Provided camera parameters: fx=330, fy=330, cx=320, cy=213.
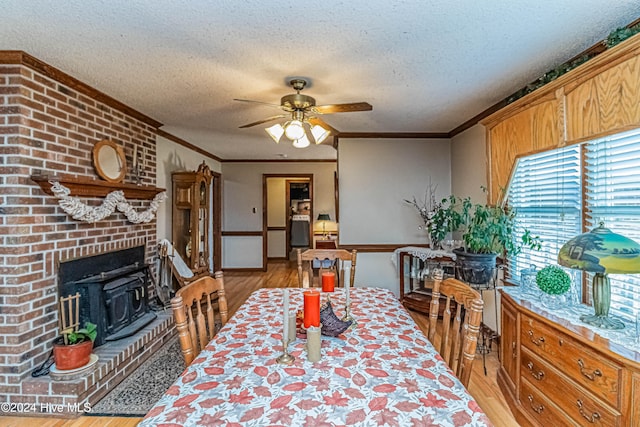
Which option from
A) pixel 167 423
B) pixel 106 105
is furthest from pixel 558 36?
pixel 106 105

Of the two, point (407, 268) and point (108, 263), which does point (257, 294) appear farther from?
point (407, 268)

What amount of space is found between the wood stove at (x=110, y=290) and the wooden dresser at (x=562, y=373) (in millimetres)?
3002

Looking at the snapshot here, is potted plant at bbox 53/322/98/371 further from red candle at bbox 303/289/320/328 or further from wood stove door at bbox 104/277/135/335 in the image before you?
red candle at bbox 303/289/320/328

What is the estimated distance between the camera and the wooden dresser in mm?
1348

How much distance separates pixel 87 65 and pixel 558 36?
9.98 feet

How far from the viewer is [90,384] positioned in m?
2.27

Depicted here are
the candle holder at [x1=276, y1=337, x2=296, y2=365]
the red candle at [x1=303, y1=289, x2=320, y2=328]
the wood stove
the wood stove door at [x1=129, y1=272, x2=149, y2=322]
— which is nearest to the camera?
the candle holder at [x1=276, y1=337, x2=296, y2=365]

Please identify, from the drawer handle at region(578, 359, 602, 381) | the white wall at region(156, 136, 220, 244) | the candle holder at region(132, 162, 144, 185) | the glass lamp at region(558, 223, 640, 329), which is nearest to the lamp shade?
the glass lamp at region(558, 223, 640, 329)

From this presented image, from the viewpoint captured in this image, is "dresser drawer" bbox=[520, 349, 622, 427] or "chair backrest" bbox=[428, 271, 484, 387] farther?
"dresser drawer" bbox=[520, 349, 622, 427]

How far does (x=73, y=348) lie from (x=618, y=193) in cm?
351

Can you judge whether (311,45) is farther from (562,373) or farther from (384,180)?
(384,180)

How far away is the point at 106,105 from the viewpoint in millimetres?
3033

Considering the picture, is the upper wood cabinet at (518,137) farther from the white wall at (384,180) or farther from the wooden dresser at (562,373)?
the white wall at (384,180)

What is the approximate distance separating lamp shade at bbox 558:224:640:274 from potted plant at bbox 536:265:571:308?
399mm
